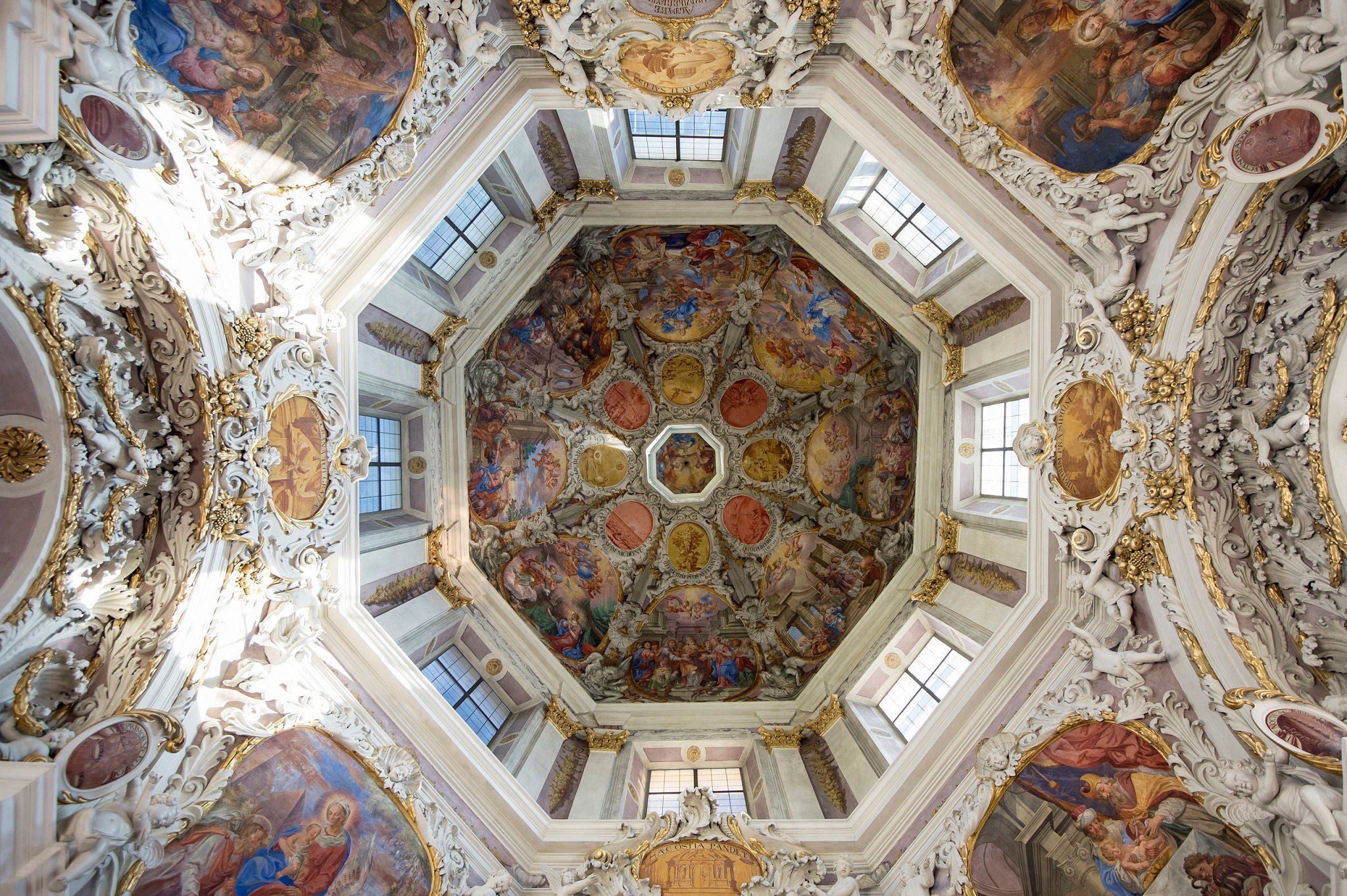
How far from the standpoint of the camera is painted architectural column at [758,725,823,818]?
11727 mm

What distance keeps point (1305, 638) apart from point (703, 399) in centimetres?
1325

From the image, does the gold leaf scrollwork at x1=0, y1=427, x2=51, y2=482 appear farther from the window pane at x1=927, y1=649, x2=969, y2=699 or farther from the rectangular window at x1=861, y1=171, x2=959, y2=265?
the window pane at x1=927, y1=649, x2=969, y2=699

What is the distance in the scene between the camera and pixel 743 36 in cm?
828

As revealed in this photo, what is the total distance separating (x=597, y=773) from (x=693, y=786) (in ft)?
6.98

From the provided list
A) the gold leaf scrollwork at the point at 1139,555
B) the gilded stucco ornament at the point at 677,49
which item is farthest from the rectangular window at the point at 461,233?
the gold leaf scrollwork at the point at 1139,555

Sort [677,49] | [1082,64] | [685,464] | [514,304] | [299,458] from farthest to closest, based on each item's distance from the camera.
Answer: [685,464], [514,304], [299,458], [677,49], [1082,64]

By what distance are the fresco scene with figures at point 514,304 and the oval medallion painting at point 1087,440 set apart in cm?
5

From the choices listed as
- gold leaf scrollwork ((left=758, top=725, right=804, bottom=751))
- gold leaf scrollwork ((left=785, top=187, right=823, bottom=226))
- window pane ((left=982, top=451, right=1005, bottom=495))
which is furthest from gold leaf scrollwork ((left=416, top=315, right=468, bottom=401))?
window pane ((left=982, top=451, right=1005, bottom=495))

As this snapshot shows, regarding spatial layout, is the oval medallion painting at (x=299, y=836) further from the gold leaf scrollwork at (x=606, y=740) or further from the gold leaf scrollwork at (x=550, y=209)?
the gold leaf scrollwork at (x=550, y=209)

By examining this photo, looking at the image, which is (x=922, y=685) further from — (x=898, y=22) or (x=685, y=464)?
(x=898, y=22)

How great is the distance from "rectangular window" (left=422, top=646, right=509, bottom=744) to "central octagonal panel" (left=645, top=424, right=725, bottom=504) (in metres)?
6.94

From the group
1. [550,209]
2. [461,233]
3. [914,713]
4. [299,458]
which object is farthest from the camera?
[550,209]

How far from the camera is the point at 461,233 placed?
12758 millimetres

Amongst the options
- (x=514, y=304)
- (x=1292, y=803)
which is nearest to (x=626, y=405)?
(x=514, y=304)
